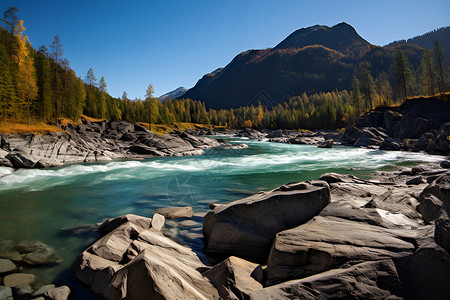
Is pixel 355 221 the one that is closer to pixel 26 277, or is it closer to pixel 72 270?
pixel 72 270

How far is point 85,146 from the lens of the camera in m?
36.2

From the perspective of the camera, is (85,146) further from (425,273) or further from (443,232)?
(443,232)

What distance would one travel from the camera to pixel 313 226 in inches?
231

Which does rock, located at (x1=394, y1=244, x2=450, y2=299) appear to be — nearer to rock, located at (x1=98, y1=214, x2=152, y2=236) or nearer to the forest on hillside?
rock, located at (x1=98, y1=214, x2=152, y2=236)

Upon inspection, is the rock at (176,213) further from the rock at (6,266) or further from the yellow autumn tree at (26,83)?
the yellow autumn tree at (26,83)

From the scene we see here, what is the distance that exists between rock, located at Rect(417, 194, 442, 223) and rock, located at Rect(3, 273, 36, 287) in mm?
10648

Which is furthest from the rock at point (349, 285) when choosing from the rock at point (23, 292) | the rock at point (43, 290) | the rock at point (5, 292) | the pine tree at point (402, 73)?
the pine tree at point (402, 73)

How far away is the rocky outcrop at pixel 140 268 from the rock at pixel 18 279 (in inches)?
40.1

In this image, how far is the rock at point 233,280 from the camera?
171 inches

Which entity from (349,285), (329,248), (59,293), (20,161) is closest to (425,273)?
(349,285)

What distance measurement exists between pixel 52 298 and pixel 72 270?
1.31 metres

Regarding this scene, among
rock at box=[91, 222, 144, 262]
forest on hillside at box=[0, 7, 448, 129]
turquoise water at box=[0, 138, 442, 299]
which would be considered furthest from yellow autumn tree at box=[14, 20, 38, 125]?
rock at box=[91, 222, 144, 262]

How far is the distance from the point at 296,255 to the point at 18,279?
704cm

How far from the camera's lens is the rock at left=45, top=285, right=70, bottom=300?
4992 millimetres
